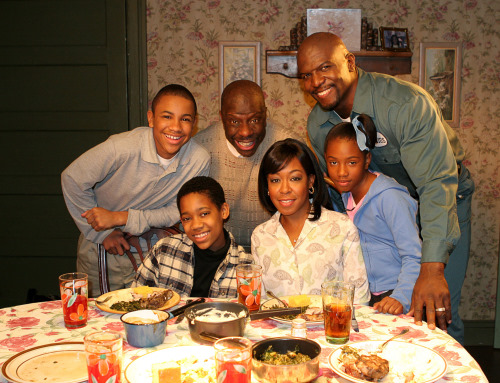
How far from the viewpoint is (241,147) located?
102 inches

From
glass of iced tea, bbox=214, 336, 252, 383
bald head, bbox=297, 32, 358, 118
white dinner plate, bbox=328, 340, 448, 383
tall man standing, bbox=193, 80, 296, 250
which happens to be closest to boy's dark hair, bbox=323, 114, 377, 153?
bald head, bbox=297, 32, 358, 118

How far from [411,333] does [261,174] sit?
40.6 inches

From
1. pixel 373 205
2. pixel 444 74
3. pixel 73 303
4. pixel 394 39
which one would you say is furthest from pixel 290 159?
pixel 444 74

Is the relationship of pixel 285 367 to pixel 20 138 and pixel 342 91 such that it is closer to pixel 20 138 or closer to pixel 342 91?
pixel 342 91

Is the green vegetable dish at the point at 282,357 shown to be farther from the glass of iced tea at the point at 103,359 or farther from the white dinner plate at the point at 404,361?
the glass of iced tea at the point at 103,359

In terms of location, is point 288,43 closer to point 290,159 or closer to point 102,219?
point 290,159

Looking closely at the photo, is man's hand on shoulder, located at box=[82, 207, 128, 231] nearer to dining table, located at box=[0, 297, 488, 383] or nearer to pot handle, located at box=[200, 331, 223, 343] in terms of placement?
dining table, located at box=[0, 297, 488, 383]

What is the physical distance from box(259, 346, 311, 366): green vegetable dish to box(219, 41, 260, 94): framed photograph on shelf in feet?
9.19

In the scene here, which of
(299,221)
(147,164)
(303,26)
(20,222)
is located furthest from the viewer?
(20,222)

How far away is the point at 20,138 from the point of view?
381 centimetres

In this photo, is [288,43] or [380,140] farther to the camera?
[288,43]

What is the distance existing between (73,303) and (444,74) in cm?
320

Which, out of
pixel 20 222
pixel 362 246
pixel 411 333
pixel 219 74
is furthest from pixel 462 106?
pixel 20 222

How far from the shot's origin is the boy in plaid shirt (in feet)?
6.89
